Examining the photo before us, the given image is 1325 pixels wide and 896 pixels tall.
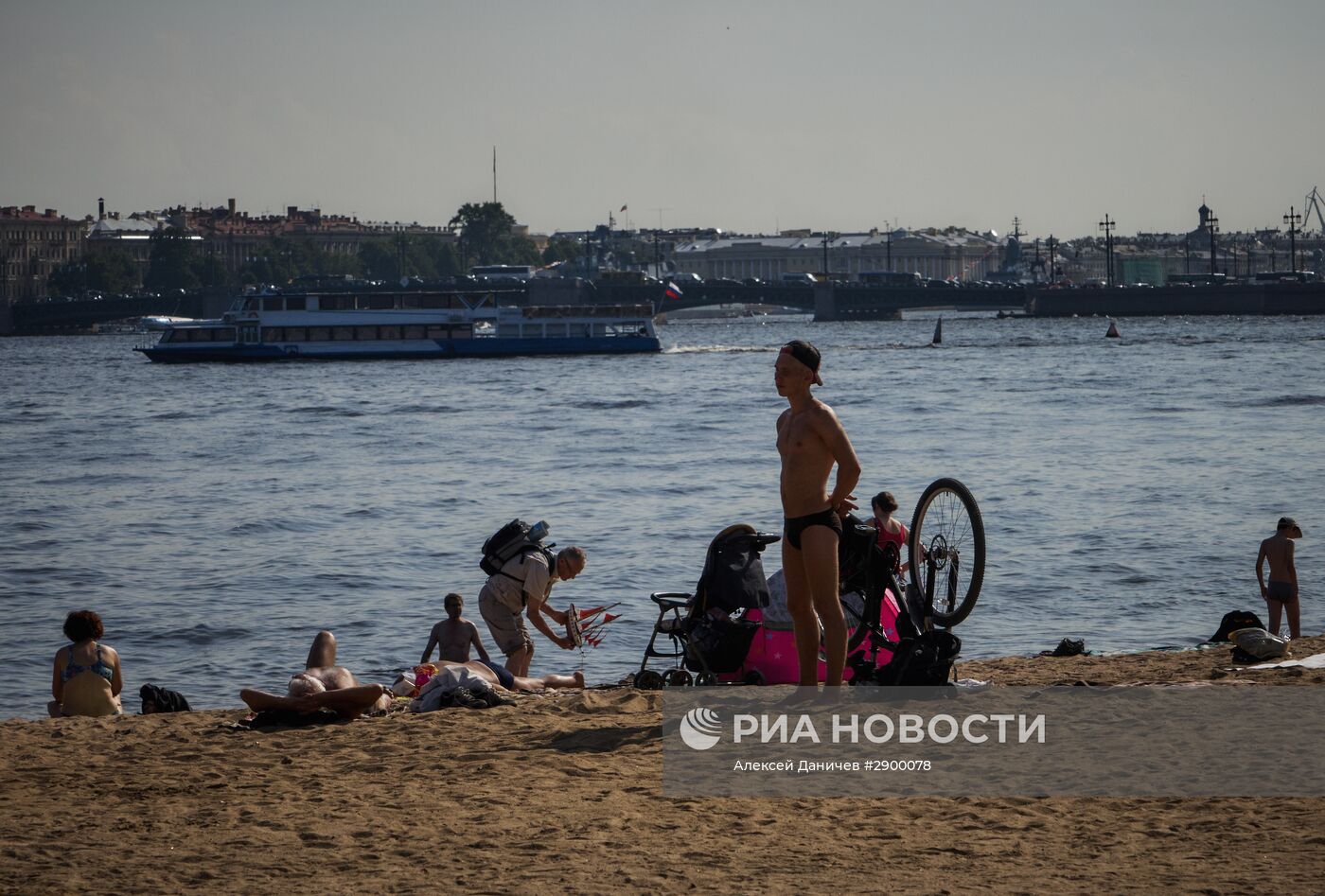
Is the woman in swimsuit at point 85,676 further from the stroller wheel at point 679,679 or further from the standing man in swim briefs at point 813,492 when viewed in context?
the standing man in swim briefs at point 813,492

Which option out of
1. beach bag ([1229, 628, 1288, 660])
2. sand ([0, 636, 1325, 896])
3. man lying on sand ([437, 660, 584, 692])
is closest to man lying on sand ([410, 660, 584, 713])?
man lying on sand ([437, 660, 584, 692])

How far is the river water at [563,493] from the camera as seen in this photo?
15203mm

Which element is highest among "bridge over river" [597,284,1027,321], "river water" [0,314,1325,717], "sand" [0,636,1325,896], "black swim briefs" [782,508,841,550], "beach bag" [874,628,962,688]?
"bridge over river" [597,284,1027,321]

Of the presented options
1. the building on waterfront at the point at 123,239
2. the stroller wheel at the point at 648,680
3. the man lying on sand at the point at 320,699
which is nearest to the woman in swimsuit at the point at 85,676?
the man lying on sand at the point at 320,699

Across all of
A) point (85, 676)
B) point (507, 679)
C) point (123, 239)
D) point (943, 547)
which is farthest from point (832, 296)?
point (943, 547)

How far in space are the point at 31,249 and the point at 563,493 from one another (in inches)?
6314

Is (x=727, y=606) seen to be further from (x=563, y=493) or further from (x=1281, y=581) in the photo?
(x=563, y=493)

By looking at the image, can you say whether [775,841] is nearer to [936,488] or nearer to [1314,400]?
[936,488]

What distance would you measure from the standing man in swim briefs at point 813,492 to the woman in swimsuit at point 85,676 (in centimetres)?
371

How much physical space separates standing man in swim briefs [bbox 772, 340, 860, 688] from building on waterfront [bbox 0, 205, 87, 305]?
574ft

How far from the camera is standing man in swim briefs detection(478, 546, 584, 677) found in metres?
9.13

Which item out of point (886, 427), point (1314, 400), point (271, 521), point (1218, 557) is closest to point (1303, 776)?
point (1218, 557)

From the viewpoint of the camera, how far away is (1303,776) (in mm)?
5797

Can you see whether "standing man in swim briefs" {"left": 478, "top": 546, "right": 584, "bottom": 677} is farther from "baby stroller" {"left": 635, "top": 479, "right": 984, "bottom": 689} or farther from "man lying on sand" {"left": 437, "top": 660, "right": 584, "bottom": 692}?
"baby stroller" {"left": 635, "top": 479, "right": 984, "bottom": 689}
